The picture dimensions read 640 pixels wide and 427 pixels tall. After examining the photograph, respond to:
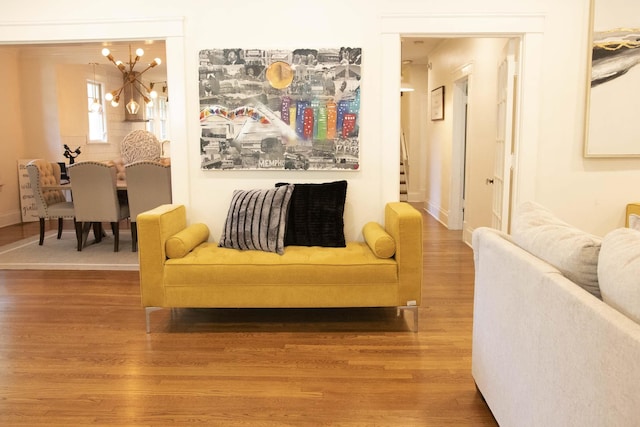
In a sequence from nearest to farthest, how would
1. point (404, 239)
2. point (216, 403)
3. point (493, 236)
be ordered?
point (493, 236) < point (216, 403) < point (404, 239)

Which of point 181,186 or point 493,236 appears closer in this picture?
point 493,236

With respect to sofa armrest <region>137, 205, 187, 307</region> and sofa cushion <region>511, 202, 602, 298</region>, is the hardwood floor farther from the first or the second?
sofa cushion <region>511, 202, 602, 298</region>

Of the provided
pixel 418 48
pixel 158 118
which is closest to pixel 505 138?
pixel 418 48

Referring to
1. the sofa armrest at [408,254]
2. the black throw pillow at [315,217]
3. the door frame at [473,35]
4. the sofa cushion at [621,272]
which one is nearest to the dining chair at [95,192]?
the black throw pillow at [315,217]

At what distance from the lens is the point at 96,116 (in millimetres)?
9344

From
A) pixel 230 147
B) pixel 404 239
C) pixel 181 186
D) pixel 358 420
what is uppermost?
pixel 230 147

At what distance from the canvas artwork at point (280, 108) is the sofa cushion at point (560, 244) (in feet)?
6.42

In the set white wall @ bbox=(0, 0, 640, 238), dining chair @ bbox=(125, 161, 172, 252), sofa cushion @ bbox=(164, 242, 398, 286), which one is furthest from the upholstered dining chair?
sofa cushion @ bbox=(164, 242, 398, 286)

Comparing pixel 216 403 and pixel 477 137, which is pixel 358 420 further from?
pixel 477 137

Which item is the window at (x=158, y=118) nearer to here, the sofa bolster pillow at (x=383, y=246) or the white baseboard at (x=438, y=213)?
the white baseboard at (x=438, y=213)

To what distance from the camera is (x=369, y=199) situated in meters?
3.96

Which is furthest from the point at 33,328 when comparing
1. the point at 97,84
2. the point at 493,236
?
the point at 97,84

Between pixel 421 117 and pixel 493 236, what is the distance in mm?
7851

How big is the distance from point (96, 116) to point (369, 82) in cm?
703
